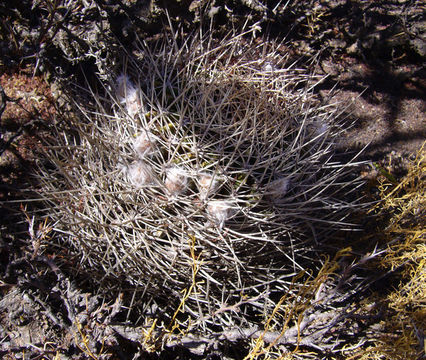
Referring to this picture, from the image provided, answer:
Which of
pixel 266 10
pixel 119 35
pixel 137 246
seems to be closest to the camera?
pixel 137 246

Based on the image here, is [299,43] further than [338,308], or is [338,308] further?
[299,43]

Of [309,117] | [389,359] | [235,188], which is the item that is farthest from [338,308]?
[309,117]

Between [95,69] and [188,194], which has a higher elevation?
[95,69]

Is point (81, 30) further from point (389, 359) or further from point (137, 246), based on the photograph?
point (389, 359)

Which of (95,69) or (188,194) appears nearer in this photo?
(188,194)
